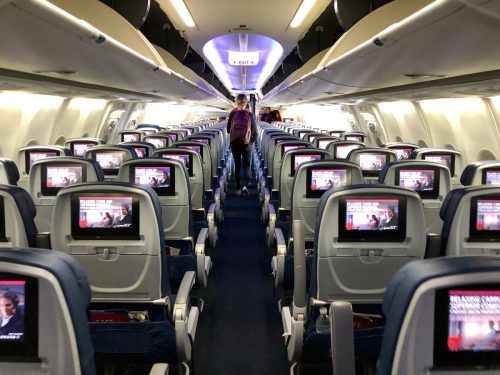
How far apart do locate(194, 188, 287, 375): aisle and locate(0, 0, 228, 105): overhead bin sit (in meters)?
2.65

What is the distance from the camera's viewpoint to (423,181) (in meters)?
5.70

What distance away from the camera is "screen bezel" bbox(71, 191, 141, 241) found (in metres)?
3.71

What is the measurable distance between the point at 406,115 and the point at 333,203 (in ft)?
40.7

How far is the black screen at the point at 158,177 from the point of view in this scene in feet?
18.3

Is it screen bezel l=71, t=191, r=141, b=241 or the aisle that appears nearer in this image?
screen bezel l=71, t=191, r=141, b=241

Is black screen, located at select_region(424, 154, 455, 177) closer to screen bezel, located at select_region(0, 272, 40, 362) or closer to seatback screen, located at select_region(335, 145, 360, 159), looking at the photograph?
seatback screen, located at select_region(335, 145, 360, 159)

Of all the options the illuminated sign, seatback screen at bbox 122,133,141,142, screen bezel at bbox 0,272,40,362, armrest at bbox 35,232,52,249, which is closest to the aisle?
armrest at bbox 35,232,52,249

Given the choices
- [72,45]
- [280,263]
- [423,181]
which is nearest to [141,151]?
[72,45]

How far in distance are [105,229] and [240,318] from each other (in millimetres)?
2270

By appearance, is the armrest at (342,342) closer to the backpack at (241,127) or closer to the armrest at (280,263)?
the armrest at (280,263)

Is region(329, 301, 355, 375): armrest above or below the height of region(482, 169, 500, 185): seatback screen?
below

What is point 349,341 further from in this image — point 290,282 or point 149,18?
point 149,18

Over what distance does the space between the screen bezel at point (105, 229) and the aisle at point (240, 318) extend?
4.48ft

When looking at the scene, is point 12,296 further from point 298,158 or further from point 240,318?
point 298,158
